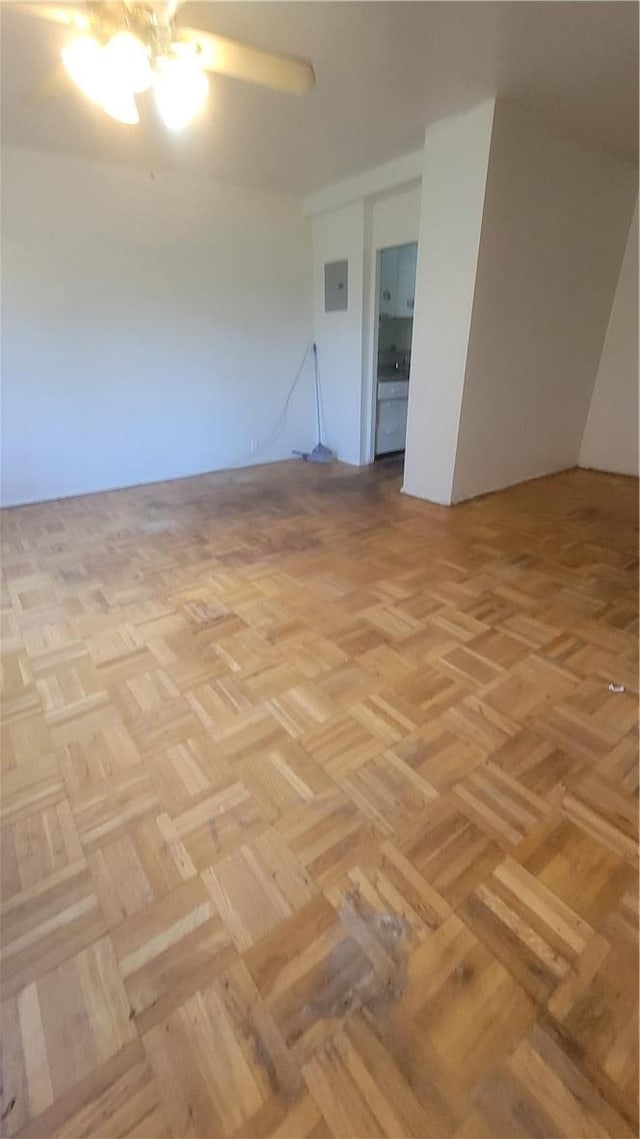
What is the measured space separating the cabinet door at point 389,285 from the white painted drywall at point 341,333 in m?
0.64

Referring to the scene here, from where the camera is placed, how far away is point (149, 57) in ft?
5.48

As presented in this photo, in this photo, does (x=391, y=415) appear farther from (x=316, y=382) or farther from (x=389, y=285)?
(x=389, y=285)

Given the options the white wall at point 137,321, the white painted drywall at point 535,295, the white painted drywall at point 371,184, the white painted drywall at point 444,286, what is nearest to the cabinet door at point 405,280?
the white wall at point 137,321

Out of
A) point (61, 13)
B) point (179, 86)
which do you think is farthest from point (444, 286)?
point (61, 13)

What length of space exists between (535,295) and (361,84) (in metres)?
1.85

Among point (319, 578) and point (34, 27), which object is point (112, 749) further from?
point (34, 27)

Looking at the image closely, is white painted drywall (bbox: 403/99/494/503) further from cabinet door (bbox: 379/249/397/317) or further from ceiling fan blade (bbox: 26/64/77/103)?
ceiling fan blade (bbox: 26/64/77/103)

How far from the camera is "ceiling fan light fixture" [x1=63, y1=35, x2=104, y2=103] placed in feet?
5.25

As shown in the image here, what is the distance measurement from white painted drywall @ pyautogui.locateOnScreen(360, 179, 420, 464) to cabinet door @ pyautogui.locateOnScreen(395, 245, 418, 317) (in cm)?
110

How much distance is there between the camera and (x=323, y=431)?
548 cm

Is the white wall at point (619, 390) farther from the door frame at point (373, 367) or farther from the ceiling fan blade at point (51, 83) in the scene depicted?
the ceiling fan blade at point (51, 83)

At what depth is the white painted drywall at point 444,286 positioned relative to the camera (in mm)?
2971

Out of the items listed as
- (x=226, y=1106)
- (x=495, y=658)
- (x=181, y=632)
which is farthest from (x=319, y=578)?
(x=226, y=1106)

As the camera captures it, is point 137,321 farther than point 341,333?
No
